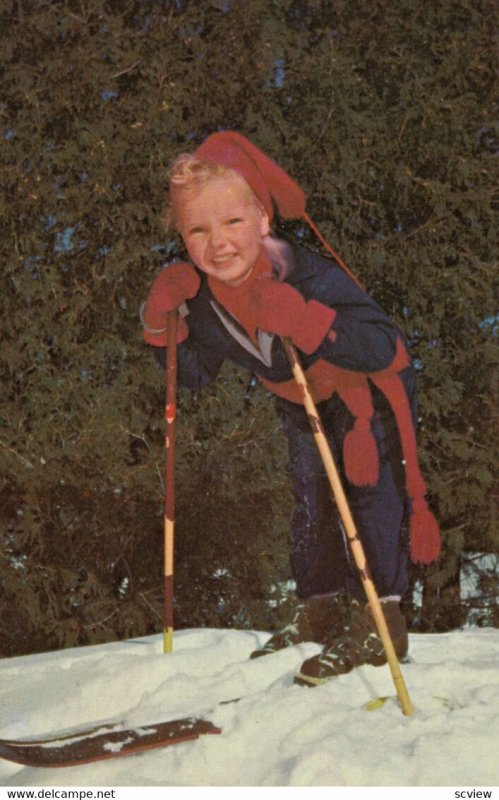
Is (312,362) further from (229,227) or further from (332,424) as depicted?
(229,227)

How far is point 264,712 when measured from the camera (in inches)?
103

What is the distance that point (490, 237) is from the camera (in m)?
3.69

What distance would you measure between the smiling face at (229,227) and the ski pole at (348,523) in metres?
0.31

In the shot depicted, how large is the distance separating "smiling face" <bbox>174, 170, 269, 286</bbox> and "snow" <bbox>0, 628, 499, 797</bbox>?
1.16 m

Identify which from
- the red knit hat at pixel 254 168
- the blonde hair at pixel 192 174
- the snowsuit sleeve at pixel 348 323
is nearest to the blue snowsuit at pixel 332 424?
the snowsuit sleeve at pixel 348 323

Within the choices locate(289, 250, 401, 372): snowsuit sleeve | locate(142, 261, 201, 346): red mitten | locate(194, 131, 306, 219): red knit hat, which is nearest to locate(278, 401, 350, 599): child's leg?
locate(289, 250, 401, 372): snowsuit sleeve

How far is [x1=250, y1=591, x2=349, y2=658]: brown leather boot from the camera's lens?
3027 millimetres

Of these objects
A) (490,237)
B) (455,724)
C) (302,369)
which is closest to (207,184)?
(302,369)

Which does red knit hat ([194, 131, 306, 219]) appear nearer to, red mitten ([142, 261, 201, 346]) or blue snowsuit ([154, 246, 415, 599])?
blue snowsuit ([154, 246, 415, 599])

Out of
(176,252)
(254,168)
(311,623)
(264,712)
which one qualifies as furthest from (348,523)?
(176,252)
